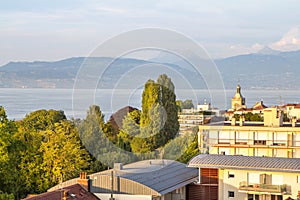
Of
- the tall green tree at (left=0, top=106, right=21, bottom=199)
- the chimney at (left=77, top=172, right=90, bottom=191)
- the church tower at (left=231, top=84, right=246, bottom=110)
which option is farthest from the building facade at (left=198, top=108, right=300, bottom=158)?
the church tower at (left=231, top=84, right=246, bottom=110)

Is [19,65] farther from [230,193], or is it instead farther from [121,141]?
[230,193]

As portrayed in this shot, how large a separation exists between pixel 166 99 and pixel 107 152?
402 cm

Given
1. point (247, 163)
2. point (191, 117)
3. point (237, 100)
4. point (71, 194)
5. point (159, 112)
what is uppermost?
point (237, 100)

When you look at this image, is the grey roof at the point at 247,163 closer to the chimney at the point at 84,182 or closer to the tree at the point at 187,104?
the chimney at the point at 84,182

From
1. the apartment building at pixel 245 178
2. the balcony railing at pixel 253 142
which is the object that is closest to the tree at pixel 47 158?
the apartment building at pixel 245 178

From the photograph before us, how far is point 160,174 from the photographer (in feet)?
72.9

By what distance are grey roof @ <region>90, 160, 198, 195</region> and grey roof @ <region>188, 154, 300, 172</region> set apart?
2.65 feet

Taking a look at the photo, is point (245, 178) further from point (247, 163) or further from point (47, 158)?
point (47, 158)

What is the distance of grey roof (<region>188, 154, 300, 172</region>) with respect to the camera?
71.3 ft

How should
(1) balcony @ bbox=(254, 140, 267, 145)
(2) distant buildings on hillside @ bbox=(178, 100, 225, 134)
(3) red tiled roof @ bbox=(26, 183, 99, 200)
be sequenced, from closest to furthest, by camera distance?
(3) red tiled roof @ bbox=(26, 183, 99, 200), (2) distant buildings on hillside @ bbox=(178, 100, 225, 134), (1) balcony @ bbox=(254, 140, 267, 145)

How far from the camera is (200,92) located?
26078 mm

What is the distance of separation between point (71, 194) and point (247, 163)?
22.8 feet

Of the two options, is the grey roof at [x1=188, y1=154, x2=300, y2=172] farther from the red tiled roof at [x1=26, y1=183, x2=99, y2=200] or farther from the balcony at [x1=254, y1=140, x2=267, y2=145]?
the balcony at [x1=254, y1=140, x2=267, y2=145]

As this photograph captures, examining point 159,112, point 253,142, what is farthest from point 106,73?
point 253,142
